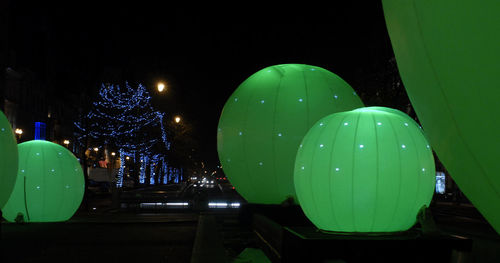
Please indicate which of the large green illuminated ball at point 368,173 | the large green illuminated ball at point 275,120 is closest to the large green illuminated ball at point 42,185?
the large green illuminated ball at point 275,120

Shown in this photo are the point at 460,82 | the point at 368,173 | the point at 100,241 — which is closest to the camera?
the point at 460,82

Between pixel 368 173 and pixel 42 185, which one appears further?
pixel 42 185

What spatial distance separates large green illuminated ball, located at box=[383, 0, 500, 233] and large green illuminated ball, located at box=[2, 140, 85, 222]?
581 inches

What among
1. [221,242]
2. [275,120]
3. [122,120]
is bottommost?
[221,242]

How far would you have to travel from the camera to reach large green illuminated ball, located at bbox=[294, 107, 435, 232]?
726cm

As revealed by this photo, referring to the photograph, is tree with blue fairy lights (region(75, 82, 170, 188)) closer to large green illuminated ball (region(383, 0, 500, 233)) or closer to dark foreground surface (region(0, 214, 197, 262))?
dark foreground surface (region(0, 214, 197, 262))

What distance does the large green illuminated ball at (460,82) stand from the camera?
143 centimetres

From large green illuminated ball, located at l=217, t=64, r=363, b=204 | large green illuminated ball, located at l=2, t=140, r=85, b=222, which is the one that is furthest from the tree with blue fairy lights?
large green illuminated ball, located at l=217, t=64, r=363, b=204

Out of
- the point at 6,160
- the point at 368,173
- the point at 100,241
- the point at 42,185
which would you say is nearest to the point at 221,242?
the point at 100,241

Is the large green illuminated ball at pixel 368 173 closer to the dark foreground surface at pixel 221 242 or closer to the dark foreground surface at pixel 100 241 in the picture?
the dark foreground surface at pixel 221 242

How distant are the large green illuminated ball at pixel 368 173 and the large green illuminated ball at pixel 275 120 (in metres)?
4.12

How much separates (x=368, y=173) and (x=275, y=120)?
16.4ft

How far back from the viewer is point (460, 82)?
1552mm

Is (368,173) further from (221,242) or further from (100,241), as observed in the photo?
(100,241)
